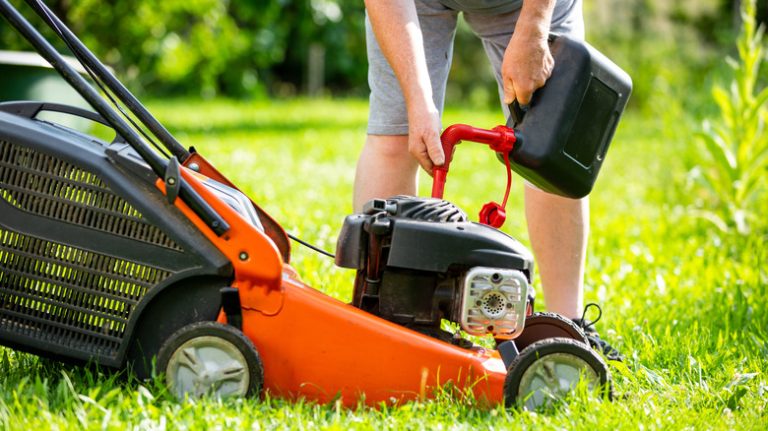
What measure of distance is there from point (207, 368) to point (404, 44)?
84cm

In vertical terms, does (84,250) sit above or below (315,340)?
above

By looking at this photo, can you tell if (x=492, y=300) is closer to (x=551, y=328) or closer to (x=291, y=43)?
(x=551, y=328)

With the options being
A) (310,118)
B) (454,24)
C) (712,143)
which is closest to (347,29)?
(310,118)

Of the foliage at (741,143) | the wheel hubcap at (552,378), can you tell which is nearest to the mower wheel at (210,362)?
the wheel hubcap at (552,378)

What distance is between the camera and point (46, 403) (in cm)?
188

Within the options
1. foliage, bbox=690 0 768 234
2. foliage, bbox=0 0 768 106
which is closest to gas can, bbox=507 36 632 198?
foliage, bbox=690 0 768 234

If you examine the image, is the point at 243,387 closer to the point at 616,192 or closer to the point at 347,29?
the point at 616,192

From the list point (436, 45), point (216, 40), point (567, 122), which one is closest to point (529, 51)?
point (567, 122)

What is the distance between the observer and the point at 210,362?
198cm

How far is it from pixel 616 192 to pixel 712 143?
2.00m

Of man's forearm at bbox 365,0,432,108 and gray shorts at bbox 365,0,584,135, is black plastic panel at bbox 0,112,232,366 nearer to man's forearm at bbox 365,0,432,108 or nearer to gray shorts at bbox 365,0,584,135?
man's forearm at bbox 365,0,432,108

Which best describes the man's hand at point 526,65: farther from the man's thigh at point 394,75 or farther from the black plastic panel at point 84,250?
the black plastic panel at point 84,250

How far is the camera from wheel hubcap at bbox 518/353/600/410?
2.07 metres

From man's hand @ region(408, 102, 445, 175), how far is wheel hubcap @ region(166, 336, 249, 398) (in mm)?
581
